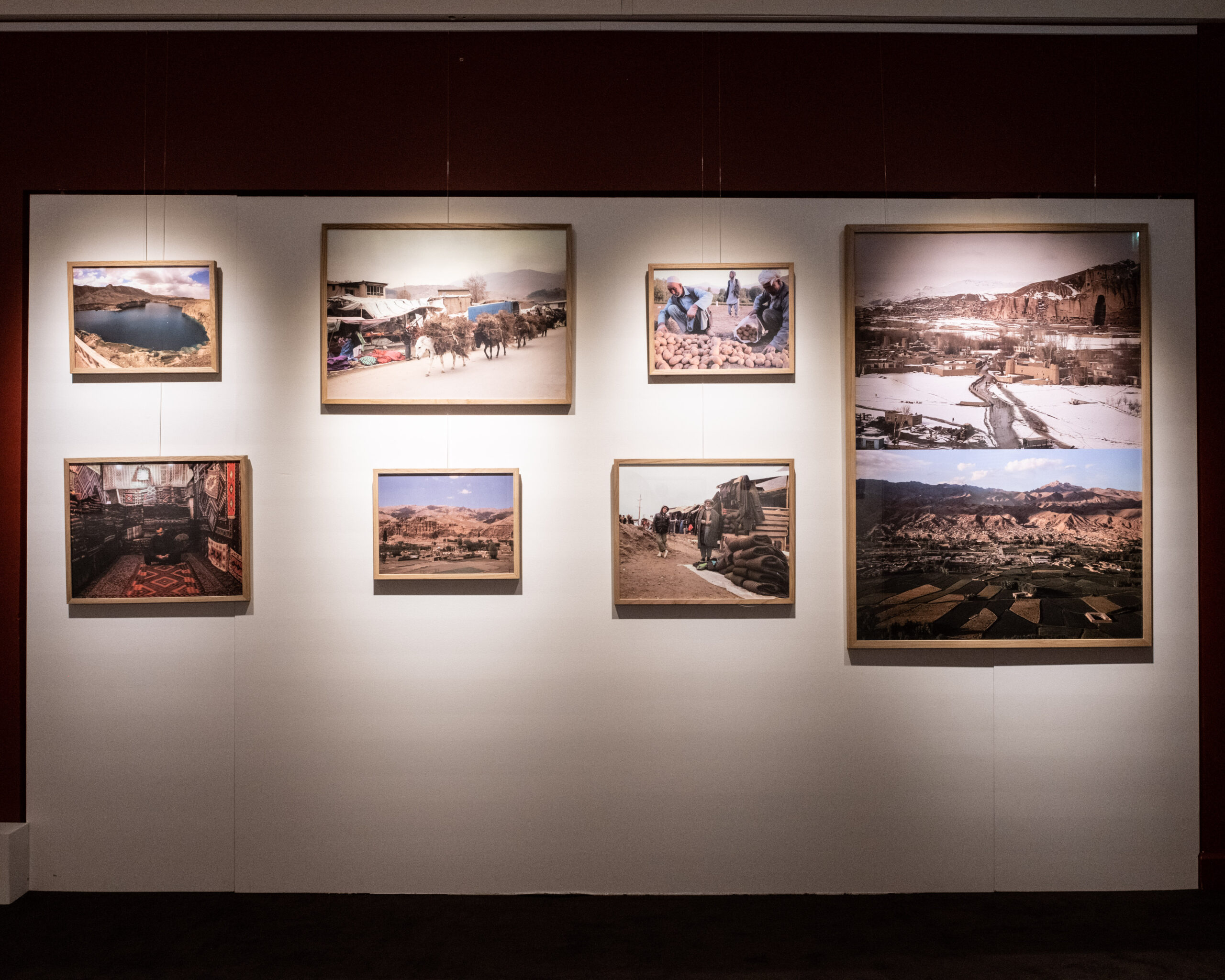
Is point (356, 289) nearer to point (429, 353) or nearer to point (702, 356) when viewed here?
point (429, 353)

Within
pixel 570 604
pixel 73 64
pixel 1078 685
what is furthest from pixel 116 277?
pixel 1078 685

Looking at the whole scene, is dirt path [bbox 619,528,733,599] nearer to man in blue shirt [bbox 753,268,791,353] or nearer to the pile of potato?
the pile of potato

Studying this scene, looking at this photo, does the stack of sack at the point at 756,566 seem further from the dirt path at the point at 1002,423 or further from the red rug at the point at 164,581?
the red rug at the point at 164,581

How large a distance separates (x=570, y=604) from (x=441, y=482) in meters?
0.88

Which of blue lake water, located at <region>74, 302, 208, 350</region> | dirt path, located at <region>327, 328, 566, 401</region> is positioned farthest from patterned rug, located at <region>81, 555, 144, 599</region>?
dirt path, located at <region>327, 328, 566, 401</region>

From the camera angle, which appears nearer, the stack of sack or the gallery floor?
the gallery floor

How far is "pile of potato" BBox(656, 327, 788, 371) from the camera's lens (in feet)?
12.5

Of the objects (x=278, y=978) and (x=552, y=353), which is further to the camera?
(x=552, y=353)

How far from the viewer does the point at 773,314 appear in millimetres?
3826

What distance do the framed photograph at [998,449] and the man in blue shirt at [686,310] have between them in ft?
2.34

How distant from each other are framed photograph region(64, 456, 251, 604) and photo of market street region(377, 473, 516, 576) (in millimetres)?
715

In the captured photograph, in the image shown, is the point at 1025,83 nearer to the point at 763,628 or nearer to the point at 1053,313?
the point at 1053,313

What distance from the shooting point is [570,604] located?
3.88 meters

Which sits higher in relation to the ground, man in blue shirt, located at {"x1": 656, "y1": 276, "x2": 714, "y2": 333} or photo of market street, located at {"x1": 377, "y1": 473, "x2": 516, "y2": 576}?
man in blue shirt, located at {"x1": 656, "y1": 276, "x2": 714, "y2": 333}
